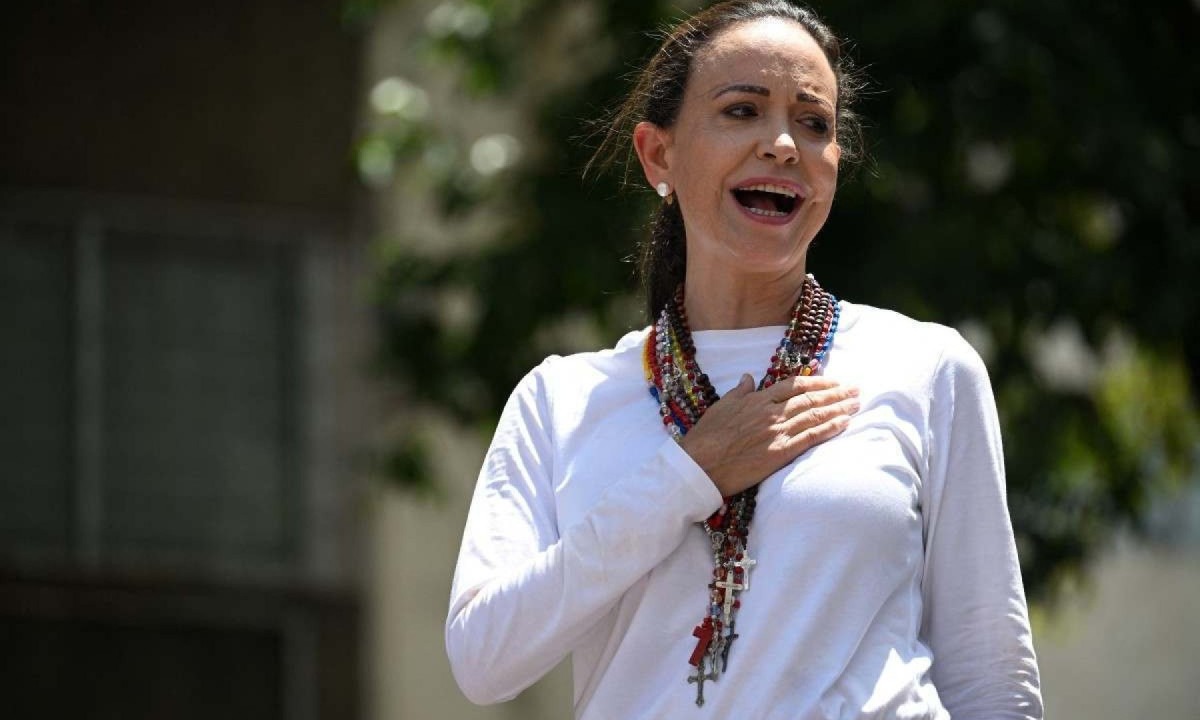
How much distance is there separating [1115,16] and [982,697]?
5934mm

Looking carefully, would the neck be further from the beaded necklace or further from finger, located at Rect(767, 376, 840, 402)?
finger, located at Rect(767, 376, 840, 402)

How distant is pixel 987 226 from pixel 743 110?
537 cm

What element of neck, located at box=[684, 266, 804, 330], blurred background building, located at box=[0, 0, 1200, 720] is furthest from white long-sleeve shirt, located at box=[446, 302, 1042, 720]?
blurred background building, located at box=[0, 0, 1200, 720]

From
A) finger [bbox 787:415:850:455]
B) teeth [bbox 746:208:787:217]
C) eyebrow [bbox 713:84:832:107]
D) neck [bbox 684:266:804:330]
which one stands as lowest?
finger [bbox 787:415:850:455]

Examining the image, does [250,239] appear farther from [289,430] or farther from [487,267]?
[487,267]

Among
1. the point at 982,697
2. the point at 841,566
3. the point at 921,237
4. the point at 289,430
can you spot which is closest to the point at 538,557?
the point at 841,566

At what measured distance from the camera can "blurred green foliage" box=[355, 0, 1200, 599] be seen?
8227mm

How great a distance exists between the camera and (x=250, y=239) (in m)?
11.9

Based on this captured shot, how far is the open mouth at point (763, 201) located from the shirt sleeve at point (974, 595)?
0.44 metres

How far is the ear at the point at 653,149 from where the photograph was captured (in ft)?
11.8

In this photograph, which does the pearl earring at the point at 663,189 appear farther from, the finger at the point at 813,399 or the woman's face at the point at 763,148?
the finger at the point at 813,399

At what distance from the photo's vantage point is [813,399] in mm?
3244

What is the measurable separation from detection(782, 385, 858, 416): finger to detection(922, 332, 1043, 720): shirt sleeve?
0.50ft

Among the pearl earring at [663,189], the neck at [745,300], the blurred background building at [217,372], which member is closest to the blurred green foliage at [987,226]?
the blurred background building at [217,372]
